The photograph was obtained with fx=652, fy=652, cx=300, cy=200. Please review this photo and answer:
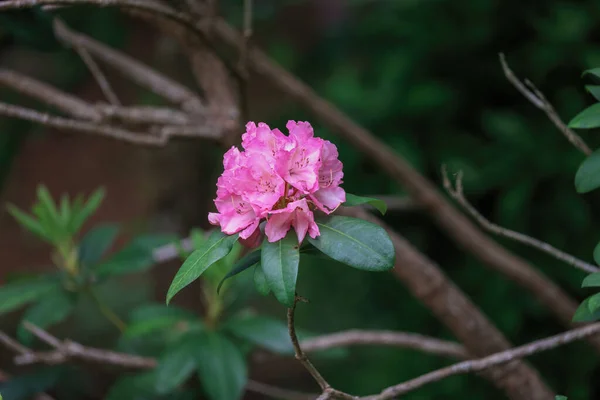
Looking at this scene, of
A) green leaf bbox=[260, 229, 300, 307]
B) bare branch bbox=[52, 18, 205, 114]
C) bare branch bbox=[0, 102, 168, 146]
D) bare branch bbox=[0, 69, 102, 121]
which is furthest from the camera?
bare branch bbox=[52, 18, 205, 114]

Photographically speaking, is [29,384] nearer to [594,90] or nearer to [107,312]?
[107,312]

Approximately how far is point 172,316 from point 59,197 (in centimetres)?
384

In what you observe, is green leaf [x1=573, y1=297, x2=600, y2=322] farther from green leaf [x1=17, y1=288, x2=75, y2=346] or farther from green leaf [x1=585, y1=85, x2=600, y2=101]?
green leaf [x1=17, y1=288, x2=75, y2=346]

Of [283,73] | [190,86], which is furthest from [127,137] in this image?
[190,86]

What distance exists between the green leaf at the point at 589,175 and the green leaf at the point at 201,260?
0.53 m

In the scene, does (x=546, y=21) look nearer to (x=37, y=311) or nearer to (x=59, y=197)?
(x=37, y=311)

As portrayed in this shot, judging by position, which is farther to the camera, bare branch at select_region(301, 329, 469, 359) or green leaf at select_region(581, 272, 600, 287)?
bare branch at select_region(301, 329, 469, 359)

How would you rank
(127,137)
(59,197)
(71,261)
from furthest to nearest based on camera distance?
(59,197), (71,261), (127,137)

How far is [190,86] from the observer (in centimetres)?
284

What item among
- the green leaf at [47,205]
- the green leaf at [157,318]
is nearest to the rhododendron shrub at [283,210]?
the green leaf at [157,318]

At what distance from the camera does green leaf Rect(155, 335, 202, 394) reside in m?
1.54

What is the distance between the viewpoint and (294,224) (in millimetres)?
843

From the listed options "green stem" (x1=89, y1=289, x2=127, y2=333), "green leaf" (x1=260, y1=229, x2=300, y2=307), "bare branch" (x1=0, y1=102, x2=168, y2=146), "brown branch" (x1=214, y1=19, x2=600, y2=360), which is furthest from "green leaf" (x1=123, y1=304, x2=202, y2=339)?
"green leaf" (x1=260, y1=229, x2=300, y2=307)

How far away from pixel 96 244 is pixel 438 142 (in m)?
1.07
